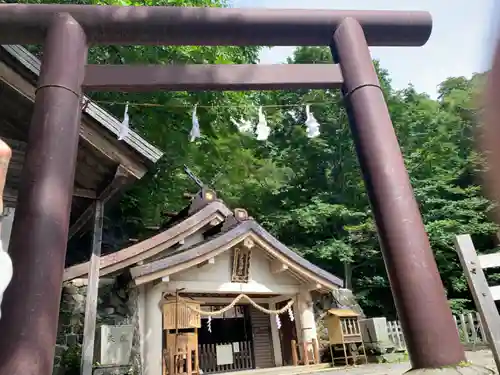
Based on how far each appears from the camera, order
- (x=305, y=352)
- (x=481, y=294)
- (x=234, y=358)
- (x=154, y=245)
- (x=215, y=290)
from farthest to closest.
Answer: (x=234, y=358) → (x=305, y=352) → (x=215, y=290) → (x=154, y=245) → (x=481, y=294)

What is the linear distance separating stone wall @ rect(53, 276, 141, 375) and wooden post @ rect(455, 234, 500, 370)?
6.77 meters

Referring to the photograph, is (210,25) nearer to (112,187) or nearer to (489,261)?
(112,187)

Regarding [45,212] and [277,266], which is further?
[277,266]

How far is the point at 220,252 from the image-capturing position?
1012 cm

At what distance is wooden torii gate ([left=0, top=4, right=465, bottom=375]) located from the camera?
8.32ft

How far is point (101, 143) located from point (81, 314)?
4.91m

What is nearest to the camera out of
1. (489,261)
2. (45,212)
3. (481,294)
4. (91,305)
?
(45,212)

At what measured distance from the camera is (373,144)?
3193 millimetres

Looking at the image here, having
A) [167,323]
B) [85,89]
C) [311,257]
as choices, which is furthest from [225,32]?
[311,257]

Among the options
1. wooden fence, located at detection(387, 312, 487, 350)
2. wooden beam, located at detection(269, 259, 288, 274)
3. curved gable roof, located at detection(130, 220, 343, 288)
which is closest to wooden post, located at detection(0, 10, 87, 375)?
curved gable roof, located at detection(130, 220, 343, 288)

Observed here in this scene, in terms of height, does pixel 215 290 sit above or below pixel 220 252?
below

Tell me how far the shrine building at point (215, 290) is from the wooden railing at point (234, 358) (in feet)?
0.10

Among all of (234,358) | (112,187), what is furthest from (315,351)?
(112,187)

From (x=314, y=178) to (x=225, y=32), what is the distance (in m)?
19.9
